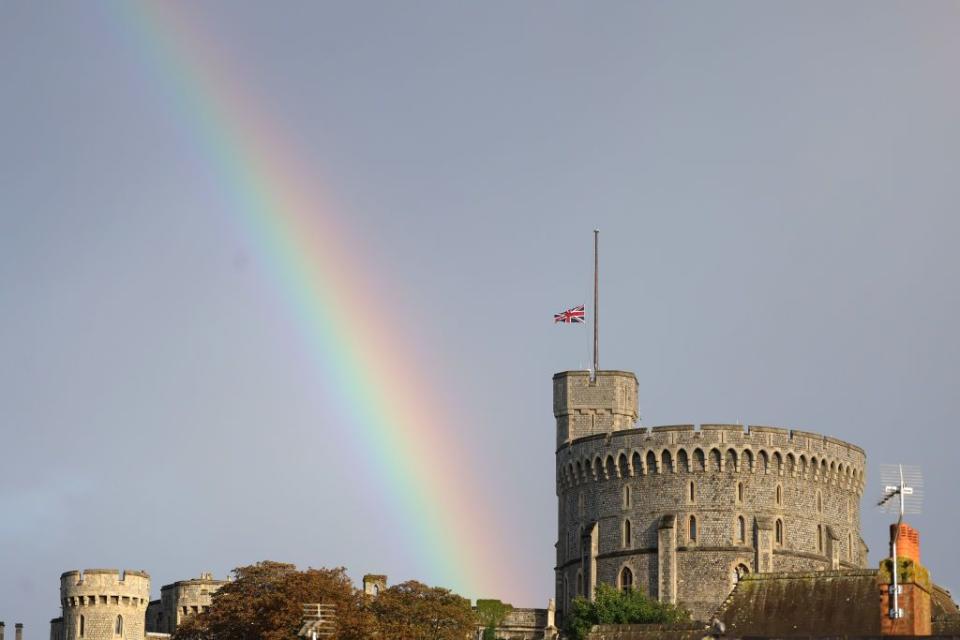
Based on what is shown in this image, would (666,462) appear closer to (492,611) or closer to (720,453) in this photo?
(720,453)

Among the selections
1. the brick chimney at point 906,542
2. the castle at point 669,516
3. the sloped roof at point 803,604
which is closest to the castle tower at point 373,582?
the castle at point 669,516

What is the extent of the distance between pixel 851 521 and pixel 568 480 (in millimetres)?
19871

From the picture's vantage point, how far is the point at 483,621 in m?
132

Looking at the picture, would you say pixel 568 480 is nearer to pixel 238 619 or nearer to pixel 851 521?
pixel 851 521

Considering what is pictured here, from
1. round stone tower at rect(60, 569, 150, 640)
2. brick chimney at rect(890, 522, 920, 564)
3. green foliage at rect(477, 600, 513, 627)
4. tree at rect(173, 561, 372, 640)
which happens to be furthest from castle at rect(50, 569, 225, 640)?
brick chimney at rect(890, 522, 920, 564)

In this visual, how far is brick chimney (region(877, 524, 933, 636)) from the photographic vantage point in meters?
61.8

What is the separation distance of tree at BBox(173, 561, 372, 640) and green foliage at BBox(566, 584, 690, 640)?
48.6ft

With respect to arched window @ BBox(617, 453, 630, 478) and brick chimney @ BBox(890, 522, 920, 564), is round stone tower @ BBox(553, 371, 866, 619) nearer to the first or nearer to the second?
arched window @ BBox(617, 453, 630, 478)

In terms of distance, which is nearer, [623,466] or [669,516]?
[669,516]

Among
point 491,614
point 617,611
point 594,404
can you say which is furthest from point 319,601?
point 594,404

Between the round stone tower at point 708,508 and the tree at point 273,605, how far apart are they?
21882 mm

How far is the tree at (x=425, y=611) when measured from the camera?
115m

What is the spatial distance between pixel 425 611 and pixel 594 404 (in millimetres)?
27007

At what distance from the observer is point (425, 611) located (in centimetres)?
11625
